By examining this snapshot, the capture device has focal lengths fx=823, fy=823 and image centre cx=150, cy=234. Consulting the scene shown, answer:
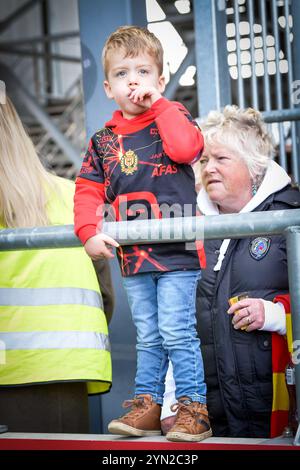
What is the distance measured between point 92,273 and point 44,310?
0.18 metres

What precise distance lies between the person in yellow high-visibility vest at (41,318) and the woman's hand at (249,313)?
417 millimetres

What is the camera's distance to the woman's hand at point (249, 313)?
2.23 meters

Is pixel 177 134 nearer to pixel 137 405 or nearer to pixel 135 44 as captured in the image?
pixel 135 44

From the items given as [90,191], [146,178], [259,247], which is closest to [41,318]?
[90,191]

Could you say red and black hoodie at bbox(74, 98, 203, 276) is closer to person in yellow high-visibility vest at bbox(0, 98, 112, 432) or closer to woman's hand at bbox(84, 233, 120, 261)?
woman's hand at bbox(84, 233, 120, 261)

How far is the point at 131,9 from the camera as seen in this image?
3201 mm

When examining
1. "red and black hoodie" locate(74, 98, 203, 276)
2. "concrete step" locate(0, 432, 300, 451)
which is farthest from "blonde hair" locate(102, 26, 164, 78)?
"concrete step" locate(0, 432, 300, 451)

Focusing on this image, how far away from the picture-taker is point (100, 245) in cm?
201

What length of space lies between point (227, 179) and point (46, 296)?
666mm

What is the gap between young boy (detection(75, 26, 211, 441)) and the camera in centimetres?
204

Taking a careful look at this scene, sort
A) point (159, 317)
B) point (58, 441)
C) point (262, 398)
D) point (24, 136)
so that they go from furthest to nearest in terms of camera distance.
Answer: point (24, 136) < point (262, 398) < point (159, 317) < point (58, 441)
